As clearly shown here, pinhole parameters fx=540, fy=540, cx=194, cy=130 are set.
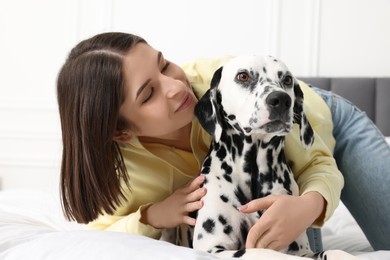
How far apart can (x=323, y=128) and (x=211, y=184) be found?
0.64m

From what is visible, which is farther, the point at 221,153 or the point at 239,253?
the point at 221,153

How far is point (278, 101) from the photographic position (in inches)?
54.9

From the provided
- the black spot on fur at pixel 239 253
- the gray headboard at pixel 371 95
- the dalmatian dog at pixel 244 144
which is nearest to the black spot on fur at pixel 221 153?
the dalmatian dog at pixel 244 144

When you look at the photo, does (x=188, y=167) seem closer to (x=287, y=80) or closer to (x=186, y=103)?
(x=186, y=103)

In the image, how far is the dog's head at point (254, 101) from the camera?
1.41 m

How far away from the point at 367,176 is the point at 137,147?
2.77 feet

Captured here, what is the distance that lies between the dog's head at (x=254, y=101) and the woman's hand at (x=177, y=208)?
0.56ft

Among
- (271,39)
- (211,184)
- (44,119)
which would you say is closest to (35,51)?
(44,119)

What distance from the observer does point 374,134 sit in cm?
210

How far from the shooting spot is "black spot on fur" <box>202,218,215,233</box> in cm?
147

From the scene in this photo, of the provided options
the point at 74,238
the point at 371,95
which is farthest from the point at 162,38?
the point at 74,238

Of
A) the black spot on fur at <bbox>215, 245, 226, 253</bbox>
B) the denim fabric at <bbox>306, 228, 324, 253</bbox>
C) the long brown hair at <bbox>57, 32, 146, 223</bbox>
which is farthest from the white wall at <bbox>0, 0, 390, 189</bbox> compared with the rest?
the black spot on fur at <bbox>215, 245, 226, 253</bbox>

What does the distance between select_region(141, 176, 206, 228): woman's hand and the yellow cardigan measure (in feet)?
0.13

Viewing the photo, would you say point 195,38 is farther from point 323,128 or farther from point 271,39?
point 323,128
